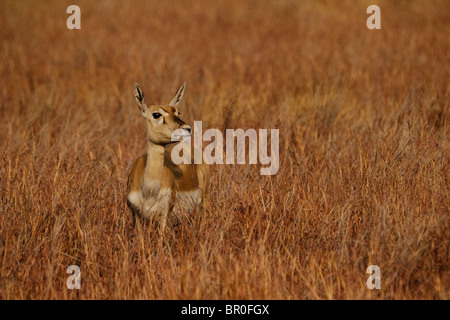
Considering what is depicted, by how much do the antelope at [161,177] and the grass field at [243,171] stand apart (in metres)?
0.13

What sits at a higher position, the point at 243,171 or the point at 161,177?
the point at 243,171

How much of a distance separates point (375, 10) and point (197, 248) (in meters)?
10.3

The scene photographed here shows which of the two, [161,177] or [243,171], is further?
[243,171]

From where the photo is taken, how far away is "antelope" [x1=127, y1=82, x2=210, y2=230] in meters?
3.84

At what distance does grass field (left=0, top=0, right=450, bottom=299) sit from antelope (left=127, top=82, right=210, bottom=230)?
0.43 feet

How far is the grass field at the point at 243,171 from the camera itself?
142 inches

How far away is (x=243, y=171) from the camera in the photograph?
16.1 ft

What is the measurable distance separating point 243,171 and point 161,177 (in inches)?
42.2

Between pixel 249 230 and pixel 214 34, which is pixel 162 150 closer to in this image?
pixel 249 230

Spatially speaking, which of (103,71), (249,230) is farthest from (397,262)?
(103,71)

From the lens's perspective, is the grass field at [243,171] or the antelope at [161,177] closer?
the grass field at [243,171]

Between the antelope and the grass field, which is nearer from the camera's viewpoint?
the grass field

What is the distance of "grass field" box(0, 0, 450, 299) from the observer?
3600 mm

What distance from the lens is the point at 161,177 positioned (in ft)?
13.2
